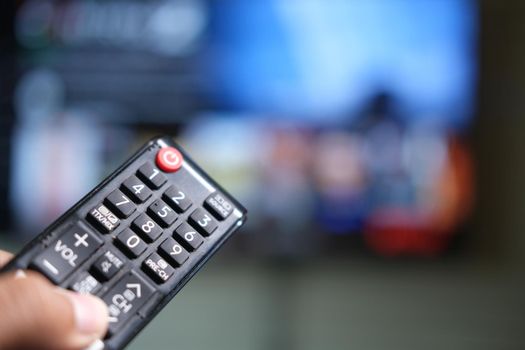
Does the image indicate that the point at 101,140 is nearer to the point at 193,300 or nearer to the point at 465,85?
the point at 193,300

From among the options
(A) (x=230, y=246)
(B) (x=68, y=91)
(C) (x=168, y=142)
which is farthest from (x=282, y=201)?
(C) (x=168, y=142)

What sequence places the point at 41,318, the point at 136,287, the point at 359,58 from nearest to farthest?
the point at 41,318 < the point at 136,287 < the point at 359,58

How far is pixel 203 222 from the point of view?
55 cm

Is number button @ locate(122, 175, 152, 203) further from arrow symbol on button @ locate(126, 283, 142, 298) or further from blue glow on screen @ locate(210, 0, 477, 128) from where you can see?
blue glow on screen @ locate(210, 0, 477, 128)

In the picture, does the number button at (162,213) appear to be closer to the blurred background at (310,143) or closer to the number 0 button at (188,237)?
the number 0 button at (188,237)

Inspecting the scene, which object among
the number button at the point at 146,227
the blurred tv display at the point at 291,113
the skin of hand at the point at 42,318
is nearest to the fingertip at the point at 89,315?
the skin of hand at the point at 42,318

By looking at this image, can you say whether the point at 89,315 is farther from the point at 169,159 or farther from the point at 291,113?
the point at 291,113

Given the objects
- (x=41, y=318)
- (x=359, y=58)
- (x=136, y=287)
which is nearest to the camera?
(x=41, y=318)

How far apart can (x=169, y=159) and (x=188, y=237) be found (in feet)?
0.24

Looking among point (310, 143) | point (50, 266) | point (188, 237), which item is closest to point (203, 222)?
point (188, 237)

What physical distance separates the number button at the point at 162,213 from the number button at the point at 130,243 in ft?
0.09

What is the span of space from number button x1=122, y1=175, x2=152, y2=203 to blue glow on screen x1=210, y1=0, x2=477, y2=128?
0.85 metres

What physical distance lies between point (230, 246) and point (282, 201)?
0.14 metres

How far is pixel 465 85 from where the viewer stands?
4.50 feet
